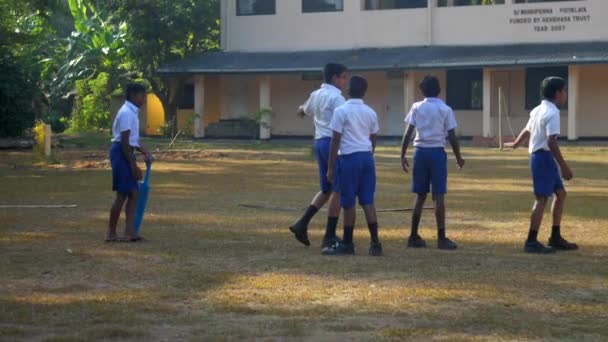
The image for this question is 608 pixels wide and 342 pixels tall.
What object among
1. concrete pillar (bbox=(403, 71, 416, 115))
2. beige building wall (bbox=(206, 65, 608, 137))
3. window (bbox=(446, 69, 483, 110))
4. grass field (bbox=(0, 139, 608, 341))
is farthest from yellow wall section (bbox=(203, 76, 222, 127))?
grass field (bbox=(0, 139, 608, 341))

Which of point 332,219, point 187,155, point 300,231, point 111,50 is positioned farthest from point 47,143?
point 111,50

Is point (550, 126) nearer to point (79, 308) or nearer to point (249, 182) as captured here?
point (79, 308)

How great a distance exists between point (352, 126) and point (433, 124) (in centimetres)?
107

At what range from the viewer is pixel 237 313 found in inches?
304

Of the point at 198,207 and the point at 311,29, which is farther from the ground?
the point at 311,29

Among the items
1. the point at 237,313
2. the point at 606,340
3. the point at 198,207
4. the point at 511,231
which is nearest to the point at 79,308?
the point at 237,313

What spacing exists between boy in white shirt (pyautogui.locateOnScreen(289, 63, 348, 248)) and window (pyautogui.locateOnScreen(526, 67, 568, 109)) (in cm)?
2781

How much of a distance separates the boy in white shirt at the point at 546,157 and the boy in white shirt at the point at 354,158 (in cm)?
158

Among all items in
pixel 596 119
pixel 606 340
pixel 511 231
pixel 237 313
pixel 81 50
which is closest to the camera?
pixel 606 340

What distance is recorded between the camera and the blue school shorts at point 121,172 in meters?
11.2

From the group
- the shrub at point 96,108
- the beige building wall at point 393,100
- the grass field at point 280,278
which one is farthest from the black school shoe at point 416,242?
the shrub at point 96,108

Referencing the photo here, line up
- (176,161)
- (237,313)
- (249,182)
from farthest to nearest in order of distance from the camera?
(176,161) → (249,182) → (237,313)

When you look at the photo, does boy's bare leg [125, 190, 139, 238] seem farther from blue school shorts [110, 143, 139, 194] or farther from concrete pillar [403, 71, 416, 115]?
concrete pillar [403, 71, 416, 115]

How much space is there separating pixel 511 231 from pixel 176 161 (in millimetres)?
15659
